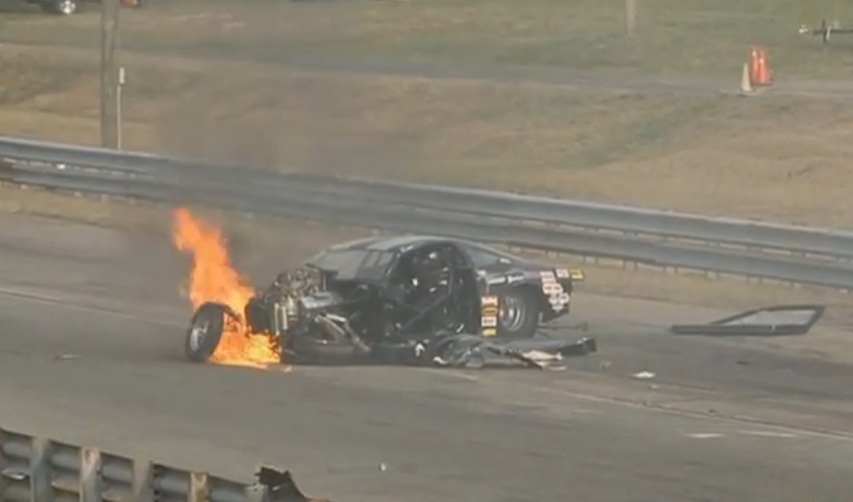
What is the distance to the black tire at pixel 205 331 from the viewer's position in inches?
770

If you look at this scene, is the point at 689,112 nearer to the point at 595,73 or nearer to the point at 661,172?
the point at 661,172

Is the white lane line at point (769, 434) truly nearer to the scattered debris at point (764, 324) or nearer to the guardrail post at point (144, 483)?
the scattered debris at point (764, 324)

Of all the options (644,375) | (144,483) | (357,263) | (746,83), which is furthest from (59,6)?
(144,483)

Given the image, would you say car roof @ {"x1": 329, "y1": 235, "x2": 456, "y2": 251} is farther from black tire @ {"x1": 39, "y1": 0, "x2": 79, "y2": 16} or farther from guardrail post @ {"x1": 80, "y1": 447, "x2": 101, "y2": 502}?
black tire @ {"x1": 39, "y1": 0, "x2": 79, "y2": 16}

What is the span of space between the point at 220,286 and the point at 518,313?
9.68ft

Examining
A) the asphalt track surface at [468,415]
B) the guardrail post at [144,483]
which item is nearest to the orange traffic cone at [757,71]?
the asphalt track surface at [468,415]

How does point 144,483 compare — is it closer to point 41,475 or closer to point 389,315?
point 41,475

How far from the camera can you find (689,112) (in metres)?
36.7

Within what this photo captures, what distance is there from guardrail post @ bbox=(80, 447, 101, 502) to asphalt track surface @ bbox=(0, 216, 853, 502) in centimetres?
331

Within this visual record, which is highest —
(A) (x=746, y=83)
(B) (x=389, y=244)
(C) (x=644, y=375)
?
(A) (x=746, y=83)

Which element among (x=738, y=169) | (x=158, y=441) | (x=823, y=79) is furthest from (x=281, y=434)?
(x=823, y=79)

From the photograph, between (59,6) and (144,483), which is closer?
(144,483)

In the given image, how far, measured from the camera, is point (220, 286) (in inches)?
839

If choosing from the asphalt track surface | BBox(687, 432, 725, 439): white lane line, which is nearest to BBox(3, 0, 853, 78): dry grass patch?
the asphalt track surface
